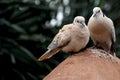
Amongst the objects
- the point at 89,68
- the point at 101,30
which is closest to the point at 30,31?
the point at 101,30

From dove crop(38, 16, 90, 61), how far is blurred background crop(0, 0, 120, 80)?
4.57 meters

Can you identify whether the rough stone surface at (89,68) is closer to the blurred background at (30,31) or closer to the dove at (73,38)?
the dove at (73,38)

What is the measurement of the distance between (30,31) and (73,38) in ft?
17.4

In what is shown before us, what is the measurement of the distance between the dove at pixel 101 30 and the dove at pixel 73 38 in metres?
0.10

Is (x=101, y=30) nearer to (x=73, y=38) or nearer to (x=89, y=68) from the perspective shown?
(x=73, y=38)

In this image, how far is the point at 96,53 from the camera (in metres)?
3.33

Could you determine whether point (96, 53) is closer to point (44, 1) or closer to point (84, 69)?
point (84, 69)

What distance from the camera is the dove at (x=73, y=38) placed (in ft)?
11.4

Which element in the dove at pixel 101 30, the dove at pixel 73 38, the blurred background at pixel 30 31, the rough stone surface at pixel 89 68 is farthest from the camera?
the blurred background at pixel 30 31

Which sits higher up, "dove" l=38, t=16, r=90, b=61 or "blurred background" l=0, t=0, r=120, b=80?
"dove" l=38, t=16, r=90, b=61

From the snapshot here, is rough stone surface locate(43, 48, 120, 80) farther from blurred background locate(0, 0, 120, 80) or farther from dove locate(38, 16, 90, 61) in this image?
blurred background locate(0, 0, 120, 80)

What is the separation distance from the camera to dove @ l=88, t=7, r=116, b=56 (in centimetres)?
358

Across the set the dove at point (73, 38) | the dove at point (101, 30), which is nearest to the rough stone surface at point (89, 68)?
the dove at point (73, 38)

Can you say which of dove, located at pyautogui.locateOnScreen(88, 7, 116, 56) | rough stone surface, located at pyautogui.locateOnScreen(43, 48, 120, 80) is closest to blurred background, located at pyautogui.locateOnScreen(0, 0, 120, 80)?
dove, located at pyautogui.locateOnScreen(88, 7, 116, 56)
